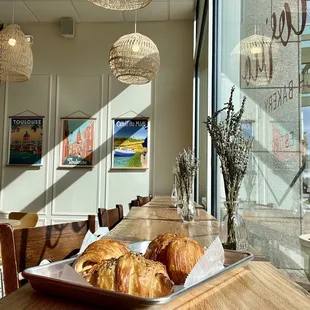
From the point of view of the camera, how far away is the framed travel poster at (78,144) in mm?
5703

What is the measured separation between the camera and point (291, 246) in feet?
3.32

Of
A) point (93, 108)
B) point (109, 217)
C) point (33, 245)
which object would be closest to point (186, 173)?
point (109, 217)

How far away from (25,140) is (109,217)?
4.11m

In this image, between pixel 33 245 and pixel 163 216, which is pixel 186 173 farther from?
pixel 33 245

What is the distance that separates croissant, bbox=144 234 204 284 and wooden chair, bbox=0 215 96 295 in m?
0.41

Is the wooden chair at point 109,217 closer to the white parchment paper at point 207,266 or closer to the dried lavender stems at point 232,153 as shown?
the dried lavender stems at point 232,153

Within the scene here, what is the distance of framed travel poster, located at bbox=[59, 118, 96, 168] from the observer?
5703 millimetres

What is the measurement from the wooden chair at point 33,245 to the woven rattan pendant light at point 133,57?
9.05 ft

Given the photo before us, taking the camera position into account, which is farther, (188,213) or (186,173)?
(186,173)

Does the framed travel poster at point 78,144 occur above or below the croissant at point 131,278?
above

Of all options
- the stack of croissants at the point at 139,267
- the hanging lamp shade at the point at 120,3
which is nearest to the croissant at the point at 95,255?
the stack of croissants at the point at 139,267

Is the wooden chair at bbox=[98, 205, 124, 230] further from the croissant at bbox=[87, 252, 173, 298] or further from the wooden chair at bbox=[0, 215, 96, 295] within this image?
the croissant at bbox=[87, 252, 173, 298]

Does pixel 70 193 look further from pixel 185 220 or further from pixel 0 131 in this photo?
pixel 185 220

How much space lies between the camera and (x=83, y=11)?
557 cm
